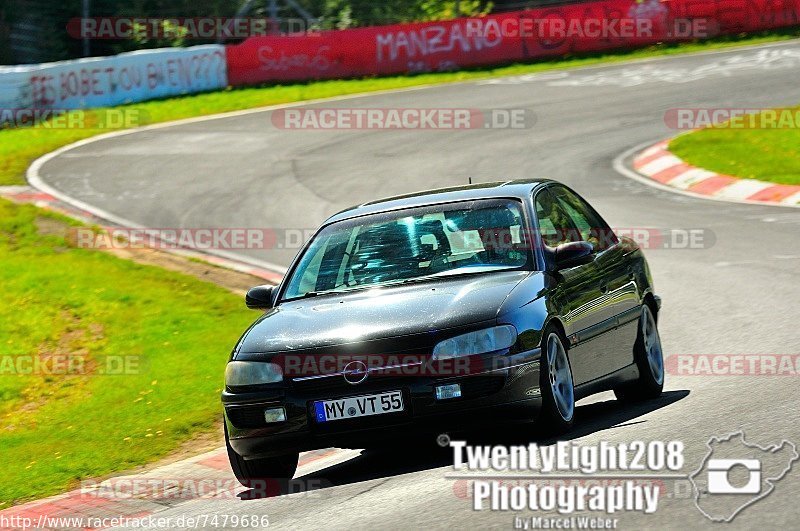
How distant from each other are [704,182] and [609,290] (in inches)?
448

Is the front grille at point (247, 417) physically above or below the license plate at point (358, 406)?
below

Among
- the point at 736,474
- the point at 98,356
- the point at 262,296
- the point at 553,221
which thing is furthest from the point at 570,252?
the point at 98,356

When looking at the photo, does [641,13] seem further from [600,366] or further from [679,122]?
[600,366]

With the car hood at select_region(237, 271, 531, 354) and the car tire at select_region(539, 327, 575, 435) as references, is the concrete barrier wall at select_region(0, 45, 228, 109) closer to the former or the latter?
the car hood at select_region(237, 271, 531, 354)

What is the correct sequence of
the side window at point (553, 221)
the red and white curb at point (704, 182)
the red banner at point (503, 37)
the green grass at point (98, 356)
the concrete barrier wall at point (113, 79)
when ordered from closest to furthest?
the side window at point (553, 221)
the green grass at point (98, 356)
the red and white curb at point (704, 182)
the concrete barrier wall at point (113, 79)
the red banner at point (503, 37)

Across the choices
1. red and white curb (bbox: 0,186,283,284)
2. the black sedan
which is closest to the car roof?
the black sedan

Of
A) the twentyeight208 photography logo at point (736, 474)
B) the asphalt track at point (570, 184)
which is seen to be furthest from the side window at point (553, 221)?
the twentyeight208 photography logo at point (736, 474)

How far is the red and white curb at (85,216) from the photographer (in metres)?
16.0

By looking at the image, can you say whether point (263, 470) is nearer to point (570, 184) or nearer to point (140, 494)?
point (140, 494)

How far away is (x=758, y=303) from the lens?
39.8ft

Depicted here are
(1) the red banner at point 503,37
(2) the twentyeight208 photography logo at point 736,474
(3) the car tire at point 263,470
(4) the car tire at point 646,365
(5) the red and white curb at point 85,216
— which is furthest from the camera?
(1) the red banner at point 503,37

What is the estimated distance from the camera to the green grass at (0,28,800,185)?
2853 centimetres

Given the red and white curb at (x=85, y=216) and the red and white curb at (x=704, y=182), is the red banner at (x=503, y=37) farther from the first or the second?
the red and white curb at (x=85, y=216)

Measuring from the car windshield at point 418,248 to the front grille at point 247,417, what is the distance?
110 cm
